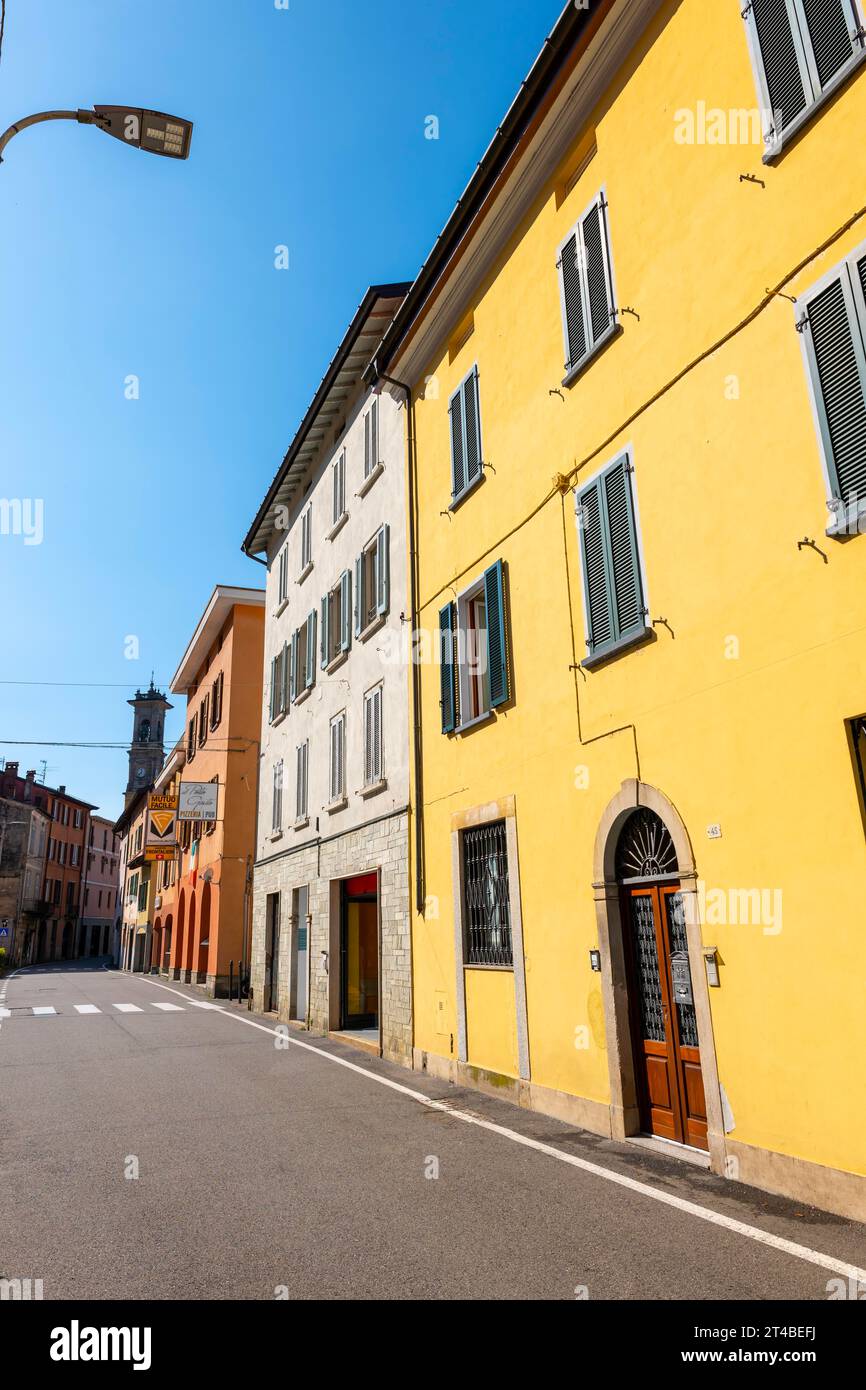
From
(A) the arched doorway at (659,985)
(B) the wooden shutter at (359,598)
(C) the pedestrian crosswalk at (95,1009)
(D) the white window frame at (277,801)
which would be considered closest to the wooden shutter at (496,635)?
(A) the arched doorway at (659,985)

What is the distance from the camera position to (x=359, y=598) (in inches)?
645

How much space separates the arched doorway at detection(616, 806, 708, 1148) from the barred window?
2226 millimetres

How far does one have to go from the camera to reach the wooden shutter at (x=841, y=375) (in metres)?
5.81

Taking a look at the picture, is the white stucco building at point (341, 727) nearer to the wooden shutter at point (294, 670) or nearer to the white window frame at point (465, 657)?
the wooden shutter at point (294, 670)

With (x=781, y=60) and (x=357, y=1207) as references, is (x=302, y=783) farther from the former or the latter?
(x=781, y=60)

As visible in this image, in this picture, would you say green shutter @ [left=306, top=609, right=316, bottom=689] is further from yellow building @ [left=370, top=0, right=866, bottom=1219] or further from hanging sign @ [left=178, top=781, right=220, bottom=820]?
hanging sign @ [left=178, top=781, right=220, bottom=820]

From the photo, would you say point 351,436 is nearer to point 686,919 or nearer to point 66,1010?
point 686,919

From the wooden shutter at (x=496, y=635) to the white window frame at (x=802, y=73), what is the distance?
5.14m

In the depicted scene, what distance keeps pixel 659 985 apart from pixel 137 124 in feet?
26.0

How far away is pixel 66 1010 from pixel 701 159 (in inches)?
876

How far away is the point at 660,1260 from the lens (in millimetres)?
4887

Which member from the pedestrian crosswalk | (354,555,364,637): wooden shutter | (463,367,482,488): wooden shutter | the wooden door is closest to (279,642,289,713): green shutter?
(354,555,364,637): wooden shutter

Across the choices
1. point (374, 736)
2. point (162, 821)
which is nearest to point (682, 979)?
point (374, 736)
